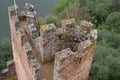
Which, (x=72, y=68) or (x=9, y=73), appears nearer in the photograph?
(x=72, y=68)

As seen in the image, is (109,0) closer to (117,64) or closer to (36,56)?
(117,64)

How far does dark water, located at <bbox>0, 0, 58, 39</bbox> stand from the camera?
87.5 ft

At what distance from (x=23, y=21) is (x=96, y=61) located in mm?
8334

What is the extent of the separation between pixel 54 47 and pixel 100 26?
641 inches

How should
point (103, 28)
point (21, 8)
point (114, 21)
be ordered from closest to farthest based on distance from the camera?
1. point (103, 28)
2. point (114, 21)
3. point (21, 8)

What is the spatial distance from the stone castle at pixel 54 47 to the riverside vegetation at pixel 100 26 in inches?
223

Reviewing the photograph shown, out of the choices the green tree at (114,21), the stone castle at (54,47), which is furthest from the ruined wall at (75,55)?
the green tree at (114,21)

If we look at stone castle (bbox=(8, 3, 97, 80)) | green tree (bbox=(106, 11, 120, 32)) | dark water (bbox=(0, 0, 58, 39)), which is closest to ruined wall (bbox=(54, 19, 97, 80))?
stone castle (bbox=(8, 3, 97, 80))

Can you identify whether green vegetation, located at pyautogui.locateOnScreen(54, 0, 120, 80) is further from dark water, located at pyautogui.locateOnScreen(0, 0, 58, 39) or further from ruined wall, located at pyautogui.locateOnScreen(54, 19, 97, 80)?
ruined wall, located at pyautogui.locateOnScreen(54, 19, 97, 80)

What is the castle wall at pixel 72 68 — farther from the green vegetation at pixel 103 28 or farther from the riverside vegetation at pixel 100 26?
the green vegetation at pixel 103 28

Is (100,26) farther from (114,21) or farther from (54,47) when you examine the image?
(54,47)

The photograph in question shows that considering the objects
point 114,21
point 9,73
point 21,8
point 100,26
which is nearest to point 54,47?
point 9,73

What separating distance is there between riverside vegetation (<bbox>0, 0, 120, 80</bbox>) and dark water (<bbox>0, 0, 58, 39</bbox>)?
3.27 feet

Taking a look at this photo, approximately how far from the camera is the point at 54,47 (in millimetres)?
10820
